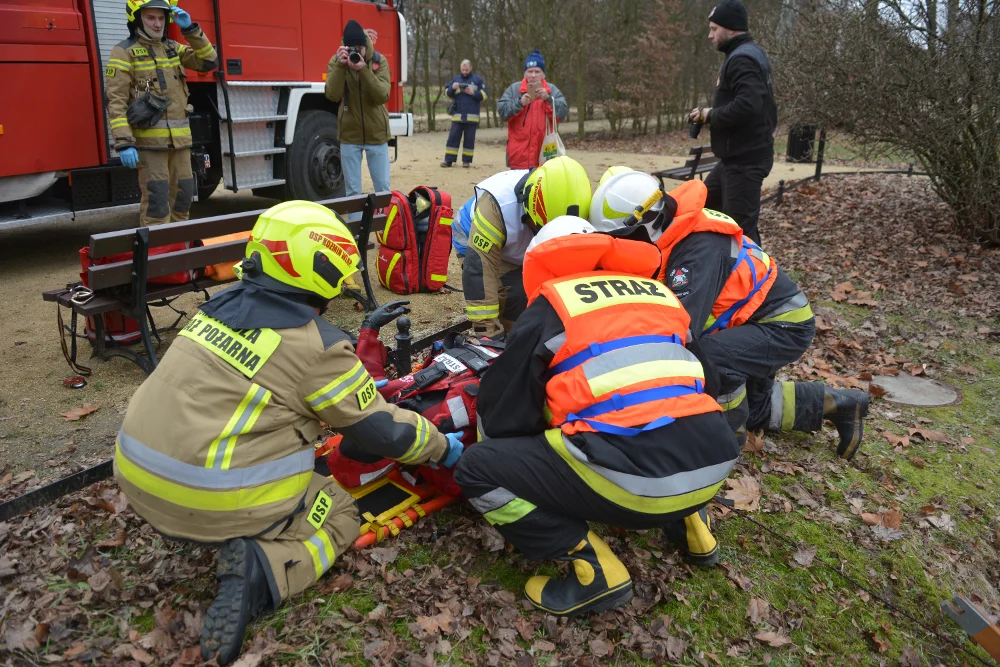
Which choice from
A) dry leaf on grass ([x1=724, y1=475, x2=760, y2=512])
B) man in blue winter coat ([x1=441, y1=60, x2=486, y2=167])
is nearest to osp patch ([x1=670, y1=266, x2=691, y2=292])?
dry leaf on grass ([x1=724, y1=475, x2=760, y2=512])

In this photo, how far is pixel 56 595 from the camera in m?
2.79

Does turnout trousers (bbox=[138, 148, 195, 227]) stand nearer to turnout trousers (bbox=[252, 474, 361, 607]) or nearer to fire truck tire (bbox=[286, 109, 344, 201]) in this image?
fire truck tire (bbox=[286, 109, 344, 201])

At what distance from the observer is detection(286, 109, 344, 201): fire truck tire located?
8.46m

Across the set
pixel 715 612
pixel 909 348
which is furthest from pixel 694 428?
pixel 909 348

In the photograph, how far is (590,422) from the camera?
8.68 feet

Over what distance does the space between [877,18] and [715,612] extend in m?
7.89

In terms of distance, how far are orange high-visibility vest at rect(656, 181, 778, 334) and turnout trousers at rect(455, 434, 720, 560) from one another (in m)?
1.36

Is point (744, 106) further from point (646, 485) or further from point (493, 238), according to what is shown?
point (646, 485)

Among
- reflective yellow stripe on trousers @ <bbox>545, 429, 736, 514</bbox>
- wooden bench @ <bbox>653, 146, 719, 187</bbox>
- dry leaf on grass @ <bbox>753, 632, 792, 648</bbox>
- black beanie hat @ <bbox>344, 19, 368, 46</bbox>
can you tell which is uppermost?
black beanie hat @ <bbox>344, 19, 368, 46</bbox>

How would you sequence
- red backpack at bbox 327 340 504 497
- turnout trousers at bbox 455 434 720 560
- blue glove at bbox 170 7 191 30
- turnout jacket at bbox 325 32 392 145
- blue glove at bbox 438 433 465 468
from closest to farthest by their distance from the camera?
turnout trousers at bbox 455 434 720 560
blue glove at bbox 438 433 465 468
red backpack at bbox 327 340 504 497
blue glove at bbox 170 7 191 30
turnout jacket at bbox 325 32 392 145

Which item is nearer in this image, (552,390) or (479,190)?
(552,390)

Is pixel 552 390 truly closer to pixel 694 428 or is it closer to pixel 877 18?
pixel 694 428

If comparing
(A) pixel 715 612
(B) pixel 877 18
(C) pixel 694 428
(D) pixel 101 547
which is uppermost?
(B) pixel 877 18

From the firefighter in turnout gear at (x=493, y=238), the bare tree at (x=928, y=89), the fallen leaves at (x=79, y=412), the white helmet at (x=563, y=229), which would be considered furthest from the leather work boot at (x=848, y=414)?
the bare tree at (x=928, y=89)
